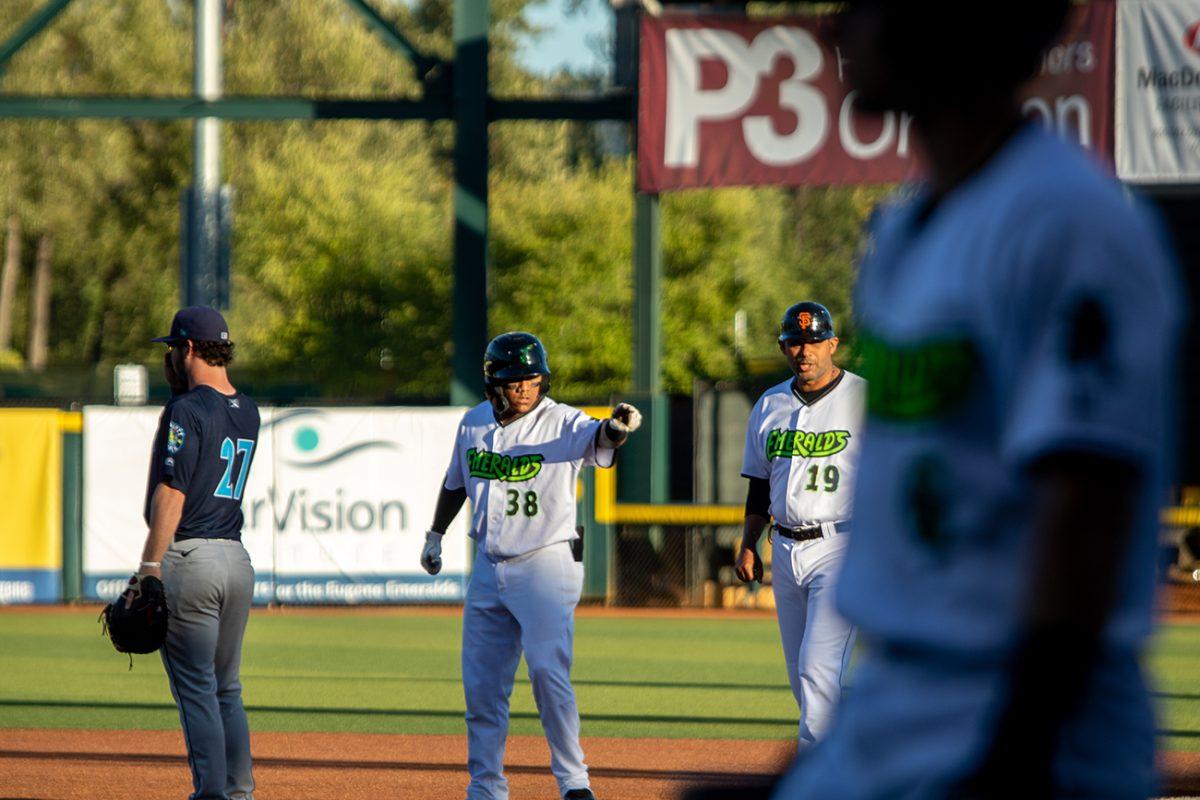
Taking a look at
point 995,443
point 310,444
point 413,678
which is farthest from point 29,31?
point 995,443

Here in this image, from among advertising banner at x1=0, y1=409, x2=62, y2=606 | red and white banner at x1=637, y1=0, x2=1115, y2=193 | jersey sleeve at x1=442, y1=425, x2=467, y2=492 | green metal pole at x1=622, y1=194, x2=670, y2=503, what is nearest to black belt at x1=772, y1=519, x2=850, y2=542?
jersey sleeve at x1=442, y1=425, x2=467, y2=492

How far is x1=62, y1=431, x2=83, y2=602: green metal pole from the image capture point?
18844 mm

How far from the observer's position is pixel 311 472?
18.7 meters

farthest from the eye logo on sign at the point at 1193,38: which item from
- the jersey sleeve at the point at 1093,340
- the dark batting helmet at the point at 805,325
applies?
the jersey sleeve at the point at 1093,340

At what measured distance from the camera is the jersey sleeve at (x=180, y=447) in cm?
662

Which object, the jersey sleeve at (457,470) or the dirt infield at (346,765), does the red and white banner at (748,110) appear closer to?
the dirt infield at (346,765)

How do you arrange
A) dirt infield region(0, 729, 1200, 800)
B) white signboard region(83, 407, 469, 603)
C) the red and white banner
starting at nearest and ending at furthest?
dirt infield region(0, 729, 1200, 800) → the red and white banner → white signboard region(83, 407, 469, 603)

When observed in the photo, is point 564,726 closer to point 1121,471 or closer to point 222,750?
point 222,750

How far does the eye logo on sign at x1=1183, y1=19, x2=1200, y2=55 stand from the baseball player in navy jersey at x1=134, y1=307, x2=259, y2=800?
12.7 metres

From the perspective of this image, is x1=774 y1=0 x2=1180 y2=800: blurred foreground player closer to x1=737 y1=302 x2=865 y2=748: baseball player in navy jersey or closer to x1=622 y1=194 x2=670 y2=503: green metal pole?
x1=737 y1=302 x2=865 y2=748: baseball player in navy jersey

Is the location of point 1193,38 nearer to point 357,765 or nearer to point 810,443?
point 810,443

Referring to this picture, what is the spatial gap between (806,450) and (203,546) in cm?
277

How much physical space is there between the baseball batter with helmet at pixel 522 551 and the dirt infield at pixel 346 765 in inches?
31.8

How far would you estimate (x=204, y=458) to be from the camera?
22.0 feet
